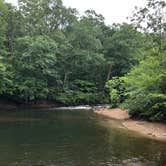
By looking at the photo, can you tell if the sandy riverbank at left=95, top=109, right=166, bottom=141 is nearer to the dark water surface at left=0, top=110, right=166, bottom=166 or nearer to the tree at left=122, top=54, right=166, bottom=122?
the tree at left=122, top=54, right=166, bottom=122

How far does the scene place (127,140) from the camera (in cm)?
2439

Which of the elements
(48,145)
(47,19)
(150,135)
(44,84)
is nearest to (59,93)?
(44,84)

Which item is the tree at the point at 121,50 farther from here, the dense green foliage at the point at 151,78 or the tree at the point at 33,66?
the dense green foliage at the point at 151,78

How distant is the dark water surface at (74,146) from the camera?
1805 cm

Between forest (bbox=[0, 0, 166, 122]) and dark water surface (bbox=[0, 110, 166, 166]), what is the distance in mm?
9650

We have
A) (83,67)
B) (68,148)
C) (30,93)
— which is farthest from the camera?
(83,67)

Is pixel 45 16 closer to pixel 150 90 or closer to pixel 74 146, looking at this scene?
pixel 150 90

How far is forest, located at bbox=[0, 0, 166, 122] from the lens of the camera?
158ft

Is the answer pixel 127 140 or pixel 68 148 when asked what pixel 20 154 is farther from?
pixel 127 140

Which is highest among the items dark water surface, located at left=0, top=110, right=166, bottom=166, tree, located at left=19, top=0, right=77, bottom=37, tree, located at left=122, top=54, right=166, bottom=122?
tree, located at left=19, top=0, right=77, bottom=37

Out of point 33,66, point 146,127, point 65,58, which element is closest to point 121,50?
point 65,58

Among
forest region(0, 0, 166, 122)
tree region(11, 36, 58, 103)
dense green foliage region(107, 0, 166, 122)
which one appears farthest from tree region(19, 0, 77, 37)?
dense green foliage region(107, 0, 166, 122)

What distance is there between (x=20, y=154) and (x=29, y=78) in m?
36.0

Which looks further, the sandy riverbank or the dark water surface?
the sandy riverbank
